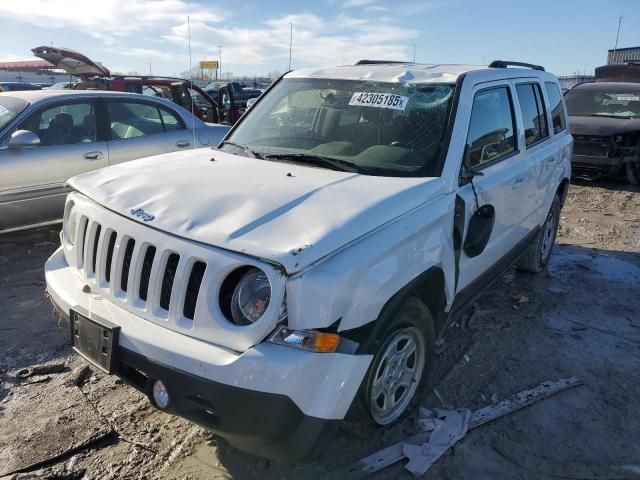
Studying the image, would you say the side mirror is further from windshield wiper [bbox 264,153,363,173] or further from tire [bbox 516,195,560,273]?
→ tire [bbox 516,195,560,273]

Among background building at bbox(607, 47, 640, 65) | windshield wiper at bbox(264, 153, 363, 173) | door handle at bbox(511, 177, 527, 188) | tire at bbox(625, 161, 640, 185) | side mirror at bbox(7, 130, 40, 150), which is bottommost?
tire at bbox(625, 161, 640, 185)

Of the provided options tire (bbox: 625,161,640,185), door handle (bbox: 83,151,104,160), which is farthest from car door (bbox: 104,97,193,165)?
tire (bbox: 625,161,640,185)

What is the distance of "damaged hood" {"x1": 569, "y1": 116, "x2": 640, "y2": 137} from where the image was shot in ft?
31.4

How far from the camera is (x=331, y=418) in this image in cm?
214

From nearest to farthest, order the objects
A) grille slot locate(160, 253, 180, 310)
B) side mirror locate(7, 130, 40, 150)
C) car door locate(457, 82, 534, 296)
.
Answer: grille slot locate(160, 253, 180, 310)
car door locate(457, 82, 534, 296)
side mirror locate(7, 130, 40, 150)

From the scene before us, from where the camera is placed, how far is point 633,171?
32.4 ft

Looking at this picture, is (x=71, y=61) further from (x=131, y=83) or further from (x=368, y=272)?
(x=368, y=272)

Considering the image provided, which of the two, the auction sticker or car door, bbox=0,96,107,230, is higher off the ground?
the auction sticker

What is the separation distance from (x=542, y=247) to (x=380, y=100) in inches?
110

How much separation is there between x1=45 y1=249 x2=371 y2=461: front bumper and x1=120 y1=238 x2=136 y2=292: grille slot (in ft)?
1.10

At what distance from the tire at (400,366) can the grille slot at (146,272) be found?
106 centimetres

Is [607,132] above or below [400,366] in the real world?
above

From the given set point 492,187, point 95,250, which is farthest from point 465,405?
point 95,250

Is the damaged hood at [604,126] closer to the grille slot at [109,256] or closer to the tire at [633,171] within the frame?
the tire at [633,171]
